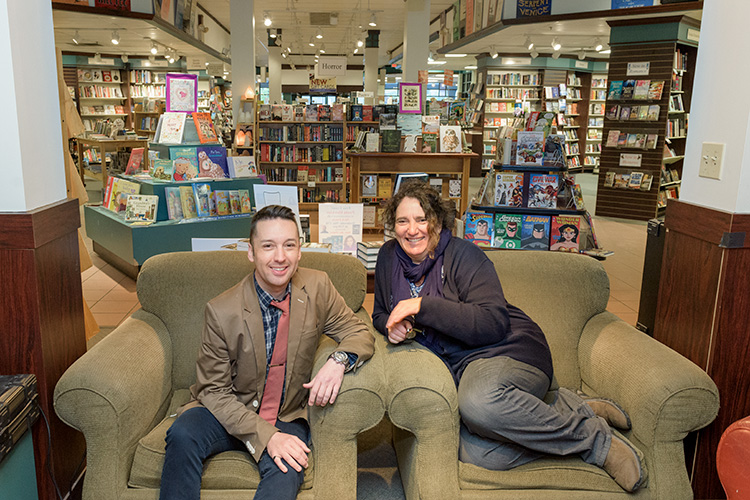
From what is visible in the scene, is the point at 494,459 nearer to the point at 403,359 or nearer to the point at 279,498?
the point at 403,359

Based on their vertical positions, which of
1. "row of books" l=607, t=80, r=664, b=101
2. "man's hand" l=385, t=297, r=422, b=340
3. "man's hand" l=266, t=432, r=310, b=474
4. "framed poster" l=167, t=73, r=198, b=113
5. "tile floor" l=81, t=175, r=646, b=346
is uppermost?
"row of books" l=607, t=80, r=664, b=101

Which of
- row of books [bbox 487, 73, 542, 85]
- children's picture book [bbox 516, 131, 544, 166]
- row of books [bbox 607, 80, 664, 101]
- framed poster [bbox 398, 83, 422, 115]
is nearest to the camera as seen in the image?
children's picture book [bbox 516, 131, 544, 166]

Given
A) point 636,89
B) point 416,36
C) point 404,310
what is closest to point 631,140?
point 636,89

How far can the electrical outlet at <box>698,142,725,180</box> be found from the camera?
2.18 m

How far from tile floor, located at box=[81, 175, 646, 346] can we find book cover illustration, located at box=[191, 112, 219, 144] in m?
1.57

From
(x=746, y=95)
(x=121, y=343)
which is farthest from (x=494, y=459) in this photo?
(x=746, y=95)

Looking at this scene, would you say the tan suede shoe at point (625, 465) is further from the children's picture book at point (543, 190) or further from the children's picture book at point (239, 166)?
the children's picture book at point (239, 166)

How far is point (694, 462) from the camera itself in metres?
2.27

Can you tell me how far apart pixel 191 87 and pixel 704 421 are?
5.07m

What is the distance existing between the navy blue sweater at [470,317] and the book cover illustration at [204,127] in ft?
13.4

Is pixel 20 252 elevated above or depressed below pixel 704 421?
above

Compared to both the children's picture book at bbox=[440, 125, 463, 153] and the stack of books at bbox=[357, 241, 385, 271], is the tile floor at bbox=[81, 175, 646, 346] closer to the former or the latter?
the stack of books at bbox=[357, 241, 385, 271]

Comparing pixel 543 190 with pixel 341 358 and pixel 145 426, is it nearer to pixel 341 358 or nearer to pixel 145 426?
pixel 341 358

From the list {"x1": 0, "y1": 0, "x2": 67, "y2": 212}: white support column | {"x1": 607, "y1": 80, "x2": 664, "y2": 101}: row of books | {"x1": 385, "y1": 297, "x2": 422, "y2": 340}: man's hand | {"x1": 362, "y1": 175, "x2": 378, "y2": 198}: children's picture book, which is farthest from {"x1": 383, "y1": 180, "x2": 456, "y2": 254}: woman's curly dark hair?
{"x1": 607, "y1": 80, "x2": 664, "y2": 101}: row of books
